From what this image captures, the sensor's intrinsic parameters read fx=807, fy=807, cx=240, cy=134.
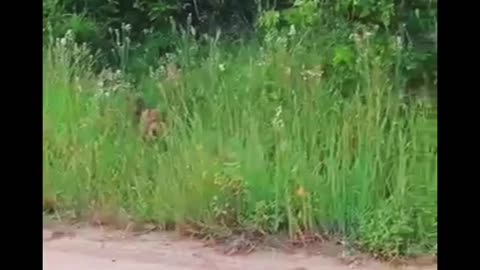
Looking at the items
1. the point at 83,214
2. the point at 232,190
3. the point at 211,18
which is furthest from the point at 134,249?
the point at 211,18

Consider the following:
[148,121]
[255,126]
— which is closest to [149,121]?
[148,121]

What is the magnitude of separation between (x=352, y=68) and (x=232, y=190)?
40 centimetres

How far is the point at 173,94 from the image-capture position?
6.35ft

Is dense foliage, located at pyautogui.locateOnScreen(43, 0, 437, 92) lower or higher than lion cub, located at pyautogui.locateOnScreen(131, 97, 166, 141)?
higher

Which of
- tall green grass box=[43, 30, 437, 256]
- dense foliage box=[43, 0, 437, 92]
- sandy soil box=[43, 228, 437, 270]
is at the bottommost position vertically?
sandy soil box=[43, 228, 437, 270]

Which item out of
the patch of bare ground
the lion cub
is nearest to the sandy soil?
the patch of bare ground

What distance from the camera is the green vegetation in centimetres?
186

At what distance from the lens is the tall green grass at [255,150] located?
185 centimetres

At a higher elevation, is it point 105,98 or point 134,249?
point 105,98

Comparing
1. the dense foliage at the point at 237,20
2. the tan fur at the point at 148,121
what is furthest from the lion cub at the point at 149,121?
the dense foliage at the point at 237,20

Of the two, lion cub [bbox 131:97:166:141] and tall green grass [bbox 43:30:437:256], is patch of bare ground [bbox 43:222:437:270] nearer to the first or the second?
tall green grass [bbox 43:30:437:256]
